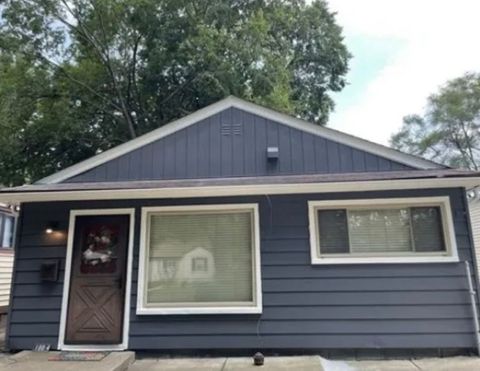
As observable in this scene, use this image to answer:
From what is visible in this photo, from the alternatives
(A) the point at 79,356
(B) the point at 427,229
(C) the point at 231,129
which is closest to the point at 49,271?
(A) the point at 79,356

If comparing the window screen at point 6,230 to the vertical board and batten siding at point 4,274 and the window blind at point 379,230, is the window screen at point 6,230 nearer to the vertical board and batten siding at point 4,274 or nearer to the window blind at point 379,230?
the vertical board and batten siding at point 4,274

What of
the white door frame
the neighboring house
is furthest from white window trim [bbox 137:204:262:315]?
the neighboring house

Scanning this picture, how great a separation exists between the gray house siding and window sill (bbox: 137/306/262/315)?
6.13ft

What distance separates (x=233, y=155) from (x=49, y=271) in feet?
9.85

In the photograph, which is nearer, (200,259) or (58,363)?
(58,363)

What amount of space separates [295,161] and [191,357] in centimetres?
301

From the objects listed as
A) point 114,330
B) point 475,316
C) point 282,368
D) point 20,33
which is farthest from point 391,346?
point 20,33

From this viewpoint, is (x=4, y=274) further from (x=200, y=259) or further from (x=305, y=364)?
(x=305, y=364)

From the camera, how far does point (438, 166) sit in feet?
17.7

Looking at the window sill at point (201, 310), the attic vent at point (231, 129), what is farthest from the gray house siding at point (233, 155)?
the window sill at point (201, 310)

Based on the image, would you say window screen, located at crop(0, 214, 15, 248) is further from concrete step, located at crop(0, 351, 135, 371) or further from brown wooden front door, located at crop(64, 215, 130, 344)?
concrete step, located at crop(0, 351, 135, 371)

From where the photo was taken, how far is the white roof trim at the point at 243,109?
214 inches

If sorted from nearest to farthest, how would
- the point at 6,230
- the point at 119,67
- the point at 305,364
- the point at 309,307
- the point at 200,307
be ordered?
1. the point at 305,364
2. the point at 309,307
3. the point at 200,307
4. the point at 6,230
5. the point at 119,67

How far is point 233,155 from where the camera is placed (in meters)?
5.68
